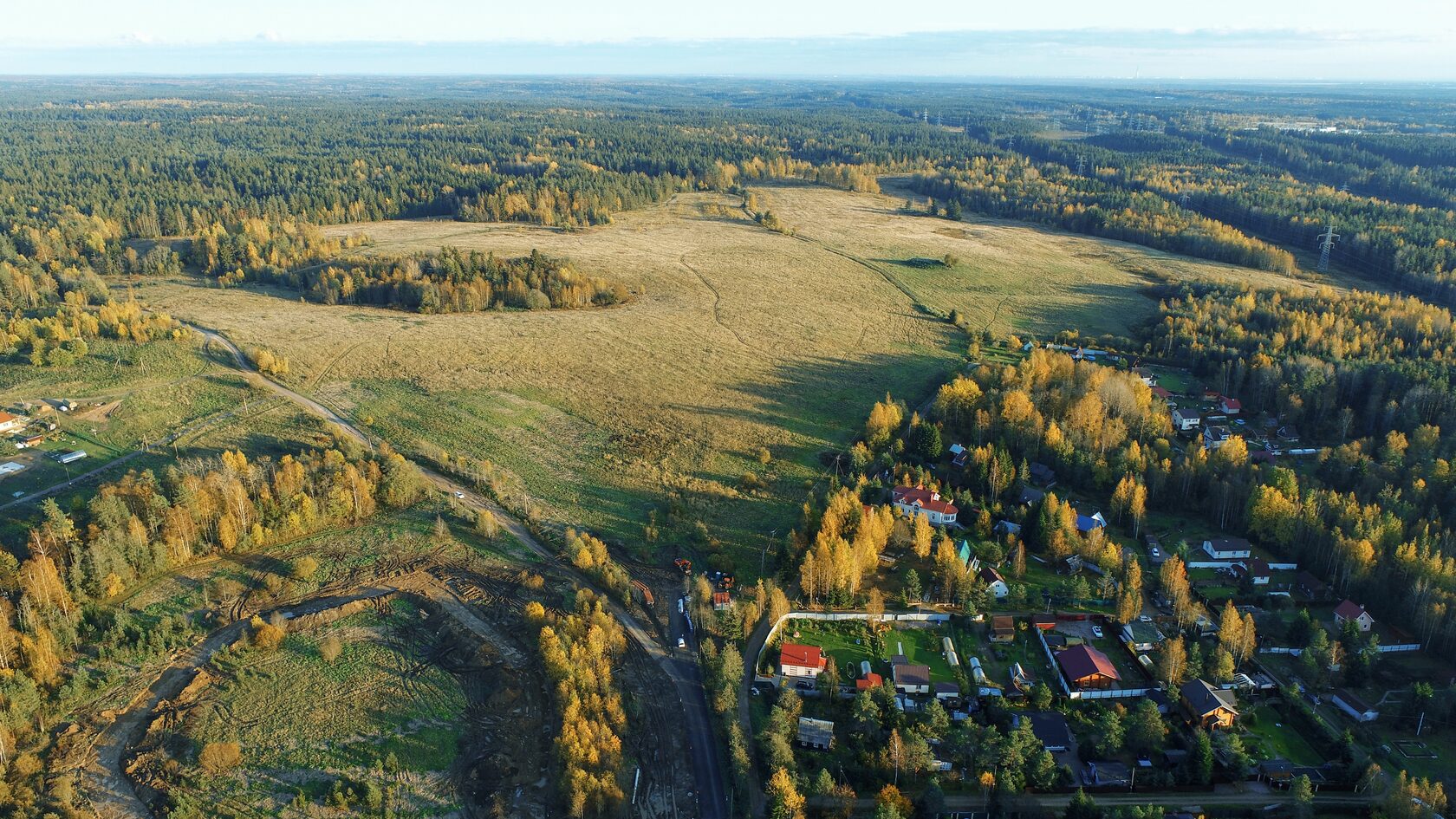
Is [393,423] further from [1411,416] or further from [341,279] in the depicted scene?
[1411,416]

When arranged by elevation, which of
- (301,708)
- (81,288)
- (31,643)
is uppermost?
(81,288)

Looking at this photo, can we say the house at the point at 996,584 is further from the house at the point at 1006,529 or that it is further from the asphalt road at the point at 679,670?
the asphalt road at the point at 679,670

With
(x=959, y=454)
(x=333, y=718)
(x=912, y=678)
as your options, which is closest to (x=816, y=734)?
(x=912, y=678)

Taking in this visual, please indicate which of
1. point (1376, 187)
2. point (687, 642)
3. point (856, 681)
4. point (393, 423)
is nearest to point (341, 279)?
point (393, 423)

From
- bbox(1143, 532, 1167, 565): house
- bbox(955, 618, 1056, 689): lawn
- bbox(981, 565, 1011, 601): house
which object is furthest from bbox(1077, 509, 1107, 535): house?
bbox(955, 618, 1056, 689): lawn

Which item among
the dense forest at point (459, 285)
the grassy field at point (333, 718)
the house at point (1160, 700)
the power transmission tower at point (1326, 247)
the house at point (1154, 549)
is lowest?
the grassy field at point (333, 718)

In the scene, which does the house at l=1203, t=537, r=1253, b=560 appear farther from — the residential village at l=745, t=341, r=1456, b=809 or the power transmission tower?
the power transmission tower

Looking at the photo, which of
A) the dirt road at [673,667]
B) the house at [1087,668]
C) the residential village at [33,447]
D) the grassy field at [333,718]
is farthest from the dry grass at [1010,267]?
the residential village at [33,447]
